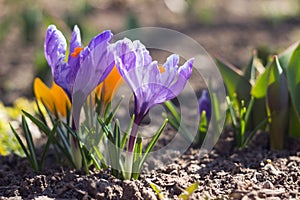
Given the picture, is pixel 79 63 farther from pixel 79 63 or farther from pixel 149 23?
pixel 149 23

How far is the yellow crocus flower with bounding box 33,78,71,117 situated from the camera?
244 centimetres

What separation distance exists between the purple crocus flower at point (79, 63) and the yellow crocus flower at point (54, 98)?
0.27m

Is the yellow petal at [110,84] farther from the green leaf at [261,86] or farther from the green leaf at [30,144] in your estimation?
the green leaf at [261,86]

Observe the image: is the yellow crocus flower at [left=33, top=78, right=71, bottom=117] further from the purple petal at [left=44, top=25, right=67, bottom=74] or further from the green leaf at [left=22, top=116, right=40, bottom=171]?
the purple petal at [left=44, top=25, right=67, bottom=74]

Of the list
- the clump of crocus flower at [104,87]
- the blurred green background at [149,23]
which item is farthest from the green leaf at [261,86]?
the blurred green background at [149,23]

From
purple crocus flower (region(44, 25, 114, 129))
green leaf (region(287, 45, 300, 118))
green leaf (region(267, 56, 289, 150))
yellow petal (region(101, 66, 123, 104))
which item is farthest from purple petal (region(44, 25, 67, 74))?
green leaf (region(287, 45, 300, 118))

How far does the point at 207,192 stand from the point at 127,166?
29cm

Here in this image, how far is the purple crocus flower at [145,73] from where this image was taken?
6.53 feet

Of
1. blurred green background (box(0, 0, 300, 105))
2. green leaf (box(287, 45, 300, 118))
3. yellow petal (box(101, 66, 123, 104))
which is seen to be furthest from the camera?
blurred green background (box(0, 0, 300, 105))

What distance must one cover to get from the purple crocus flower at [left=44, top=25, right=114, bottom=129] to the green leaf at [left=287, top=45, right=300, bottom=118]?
852 mm

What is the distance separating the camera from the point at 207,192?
6.90ft

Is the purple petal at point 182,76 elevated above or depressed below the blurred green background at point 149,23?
below

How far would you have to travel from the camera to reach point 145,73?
2.00 meters

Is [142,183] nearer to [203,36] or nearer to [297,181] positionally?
[297,181]
